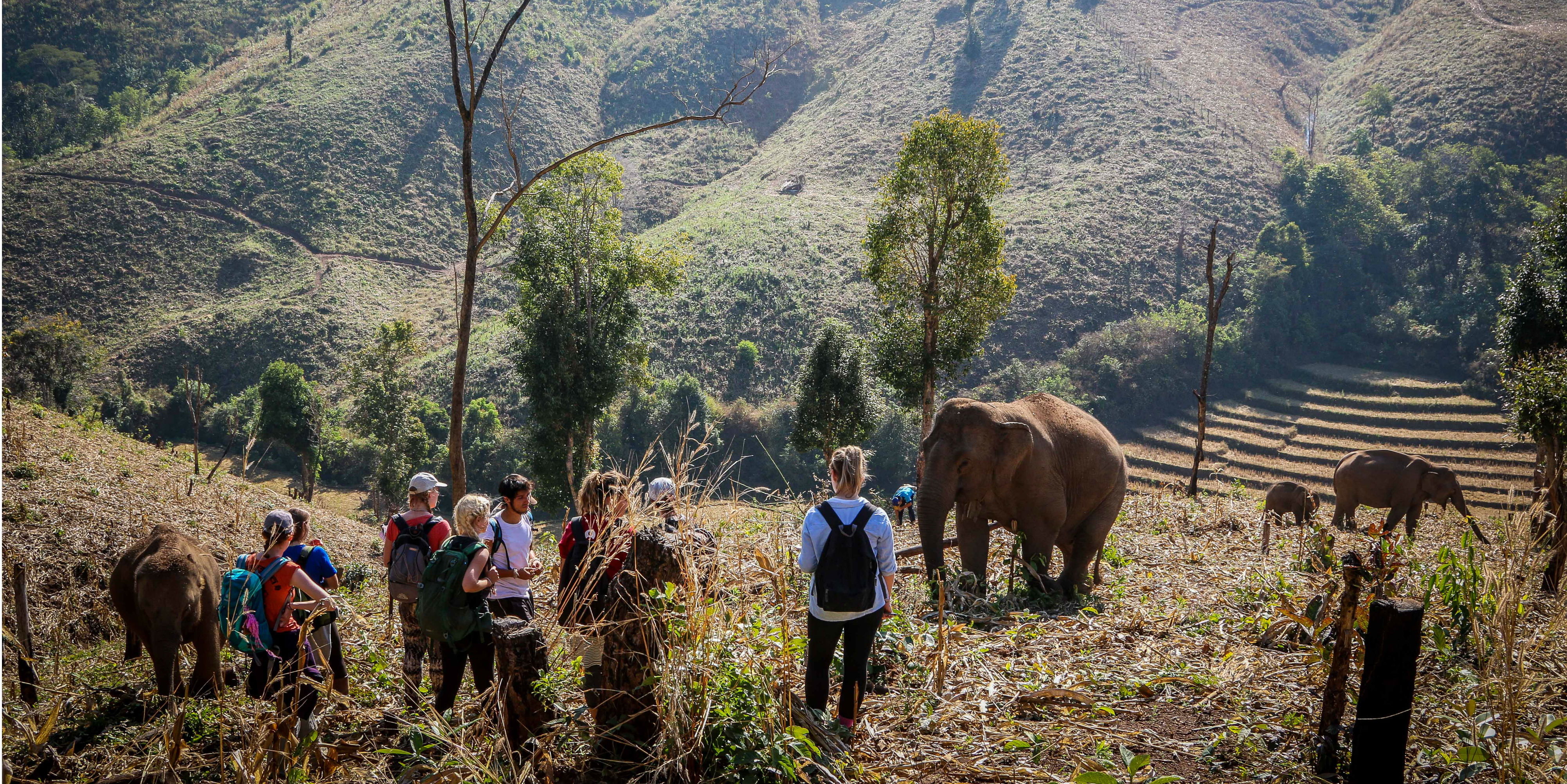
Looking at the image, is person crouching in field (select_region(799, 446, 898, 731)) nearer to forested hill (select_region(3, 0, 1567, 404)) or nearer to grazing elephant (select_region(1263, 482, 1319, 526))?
grazing elephant (select_region(1263, 482, 1319, 526))

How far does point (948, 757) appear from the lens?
4828 mm

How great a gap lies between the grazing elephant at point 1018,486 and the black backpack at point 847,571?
11.9 feet

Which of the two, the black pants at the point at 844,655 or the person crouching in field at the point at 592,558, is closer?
the person crouching in field at the point at 592,558

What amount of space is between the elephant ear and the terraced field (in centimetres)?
2789

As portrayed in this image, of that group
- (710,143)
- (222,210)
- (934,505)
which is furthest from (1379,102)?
(222,210)

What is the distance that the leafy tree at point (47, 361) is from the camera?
1289 inches

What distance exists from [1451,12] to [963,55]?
153 ft

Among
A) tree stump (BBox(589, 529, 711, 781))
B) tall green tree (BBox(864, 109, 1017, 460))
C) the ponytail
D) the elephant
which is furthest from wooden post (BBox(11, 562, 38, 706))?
the elephant

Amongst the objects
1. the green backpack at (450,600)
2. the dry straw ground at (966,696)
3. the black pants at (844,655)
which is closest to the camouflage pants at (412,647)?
the dry straw ground at (966,696)

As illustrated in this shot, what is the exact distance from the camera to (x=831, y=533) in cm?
482

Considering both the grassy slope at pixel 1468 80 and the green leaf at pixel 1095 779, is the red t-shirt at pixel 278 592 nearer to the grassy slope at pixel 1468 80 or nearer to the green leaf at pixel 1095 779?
the green leaf at pixel 1095 779

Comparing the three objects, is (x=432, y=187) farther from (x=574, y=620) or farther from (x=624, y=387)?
(x=574, y=620)

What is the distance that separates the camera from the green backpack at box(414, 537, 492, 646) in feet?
16.2

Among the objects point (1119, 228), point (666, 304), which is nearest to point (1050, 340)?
A: point (1119, 228)
